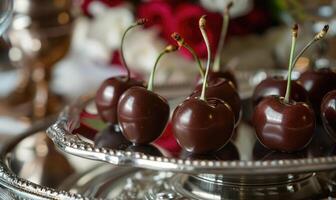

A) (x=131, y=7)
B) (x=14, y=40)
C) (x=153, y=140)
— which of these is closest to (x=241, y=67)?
(x=131, y=7)

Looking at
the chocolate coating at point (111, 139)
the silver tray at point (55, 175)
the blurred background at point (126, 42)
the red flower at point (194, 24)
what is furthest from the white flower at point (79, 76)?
the chocolate coating at point (111, 139)

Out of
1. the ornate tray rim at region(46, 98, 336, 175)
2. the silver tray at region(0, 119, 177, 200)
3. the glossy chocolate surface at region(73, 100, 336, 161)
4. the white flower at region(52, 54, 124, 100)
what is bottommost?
the white flower at region(52, 54, 124, 100)

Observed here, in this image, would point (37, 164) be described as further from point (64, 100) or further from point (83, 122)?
point (64, 100)

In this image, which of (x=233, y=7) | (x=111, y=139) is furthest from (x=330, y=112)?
(x=233, y=7)

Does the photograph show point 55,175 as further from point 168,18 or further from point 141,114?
point 168,18

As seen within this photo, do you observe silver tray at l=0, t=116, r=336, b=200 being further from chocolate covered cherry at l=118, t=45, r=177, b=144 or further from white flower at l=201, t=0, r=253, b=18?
white flower at l=201, t=0, r=253, b=18

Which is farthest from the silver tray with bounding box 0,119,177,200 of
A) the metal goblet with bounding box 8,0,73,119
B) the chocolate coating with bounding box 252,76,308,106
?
the metal goblet with bounding box 8,0,73,119
